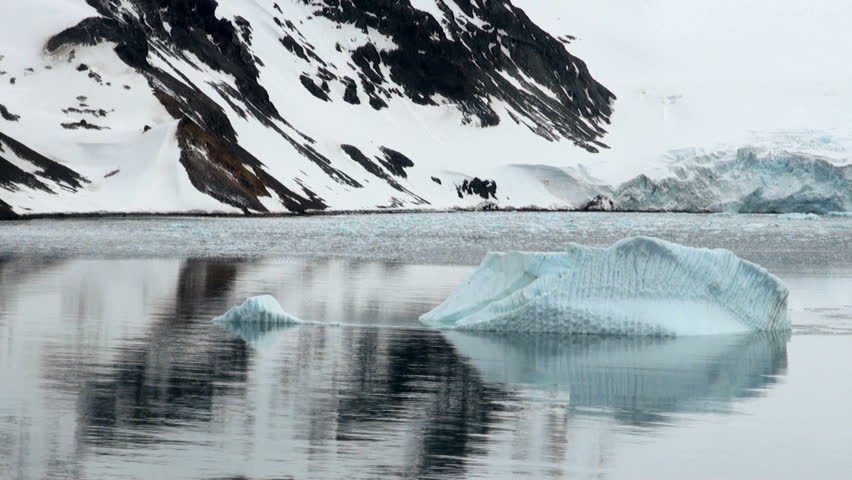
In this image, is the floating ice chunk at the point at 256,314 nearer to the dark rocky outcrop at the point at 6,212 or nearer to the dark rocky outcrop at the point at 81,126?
the dark rocky outcrop at the point at 6,212

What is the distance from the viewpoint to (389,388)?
14.8 meters

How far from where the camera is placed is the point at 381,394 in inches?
568

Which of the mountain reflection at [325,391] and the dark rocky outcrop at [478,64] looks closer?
the mountain reflection at [325,391]

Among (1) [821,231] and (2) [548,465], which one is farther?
(1) [821,231]

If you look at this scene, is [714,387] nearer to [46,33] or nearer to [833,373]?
[833,373]

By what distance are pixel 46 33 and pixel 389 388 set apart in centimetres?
8490

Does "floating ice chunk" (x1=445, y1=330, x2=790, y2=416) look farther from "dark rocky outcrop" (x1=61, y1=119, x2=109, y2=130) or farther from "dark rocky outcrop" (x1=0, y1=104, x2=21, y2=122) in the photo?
"dark rocky outcrop" (x1=61, y1=119, x2=109, y2=130)

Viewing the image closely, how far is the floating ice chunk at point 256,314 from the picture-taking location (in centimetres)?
2062

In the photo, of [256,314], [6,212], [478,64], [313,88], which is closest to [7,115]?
[6,212]

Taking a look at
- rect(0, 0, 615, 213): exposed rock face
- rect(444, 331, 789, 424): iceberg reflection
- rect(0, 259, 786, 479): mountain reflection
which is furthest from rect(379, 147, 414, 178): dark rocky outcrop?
rect(444, 331, 789, 424): iceberg reflection

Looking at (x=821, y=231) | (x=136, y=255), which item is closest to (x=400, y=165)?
(x=821, y=231)

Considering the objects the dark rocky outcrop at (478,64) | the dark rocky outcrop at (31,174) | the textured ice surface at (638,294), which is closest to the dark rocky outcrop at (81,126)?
the dark rocky outcrop at (31,174)

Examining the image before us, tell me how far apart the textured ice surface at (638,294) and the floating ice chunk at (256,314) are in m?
2.42

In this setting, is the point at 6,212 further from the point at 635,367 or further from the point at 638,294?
the point at 635,367
